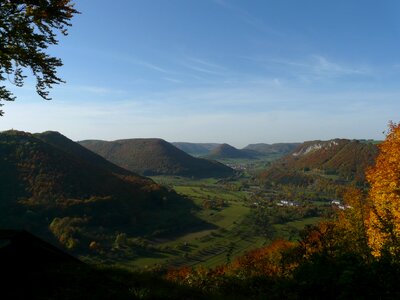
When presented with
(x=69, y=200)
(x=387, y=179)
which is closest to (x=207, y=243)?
(x=69, y=200)

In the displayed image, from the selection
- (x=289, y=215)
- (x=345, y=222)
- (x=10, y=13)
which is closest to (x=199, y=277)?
(x=10, y=13)

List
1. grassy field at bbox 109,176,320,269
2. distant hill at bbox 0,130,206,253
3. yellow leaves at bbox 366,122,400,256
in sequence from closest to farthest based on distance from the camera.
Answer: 1. yellow leaves at bbox 366,122,400,256
2. grassy field at bbox 109,176,320,269
3. distant hill at bbox 0,130,206,253

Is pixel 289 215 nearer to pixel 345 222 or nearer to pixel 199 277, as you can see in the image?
pixel 345 222

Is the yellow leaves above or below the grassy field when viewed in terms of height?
above

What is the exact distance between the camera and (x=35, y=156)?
14825 cm

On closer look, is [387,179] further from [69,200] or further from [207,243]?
[69,200]

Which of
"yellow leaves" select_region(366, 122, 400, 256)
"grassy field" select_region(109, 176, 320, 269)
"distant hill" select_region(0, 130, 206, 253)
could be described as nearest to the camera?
"yellow leaves" select_region(366, 122, 400, 256)

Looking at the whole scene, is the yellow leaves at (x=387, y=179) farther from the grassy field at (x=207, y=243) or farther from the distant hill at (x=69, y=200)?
Answer: the distant hill at (x=69, y=200)

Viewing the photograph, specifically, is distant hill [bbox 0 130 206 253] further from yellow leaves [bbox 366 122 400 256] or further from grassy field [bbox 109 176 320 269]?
yellow leaves [bbox 366 122 400 256]

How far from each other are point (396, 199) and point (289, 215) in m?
166

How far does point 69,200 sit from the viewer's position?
136m

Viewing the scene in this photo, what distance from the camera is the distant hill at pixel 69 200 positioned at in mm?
119625

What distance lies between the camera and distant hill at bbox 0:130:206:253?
4710 inches

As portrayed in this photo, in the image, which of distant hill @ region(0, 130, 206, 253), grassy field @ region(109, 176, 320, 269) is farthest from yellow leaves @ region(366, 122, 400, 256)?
distant hill @ region(0, 130, 206, 253)
